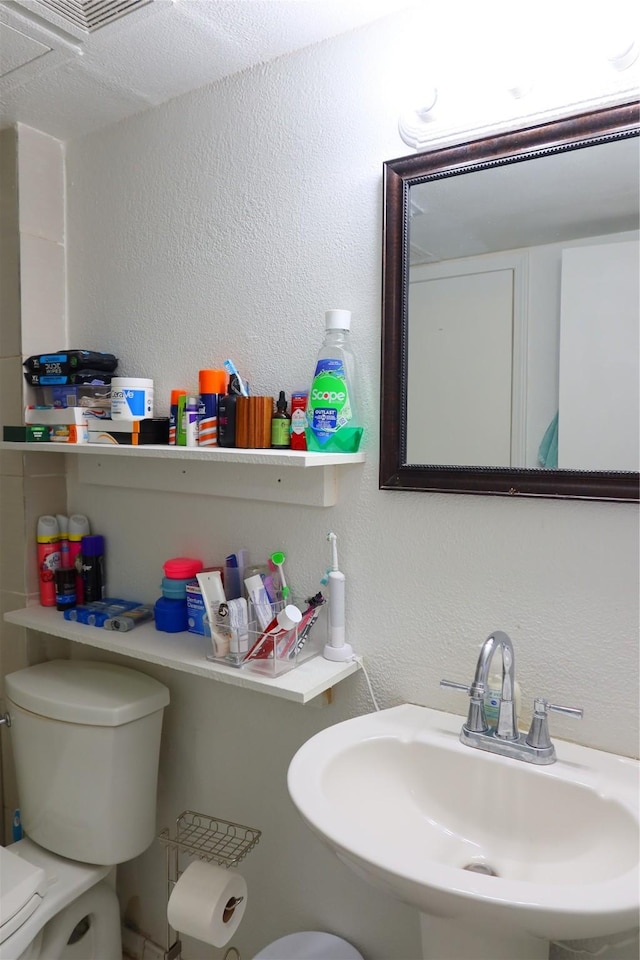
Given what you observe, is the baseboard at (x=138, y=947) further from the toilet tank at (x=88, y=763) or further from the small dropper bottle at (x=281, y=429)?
the small dropper bottle at (x=281, y=429)

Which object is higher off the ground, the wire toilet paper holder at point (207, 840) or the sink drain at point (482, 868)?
the sink drain at point (482, 868)

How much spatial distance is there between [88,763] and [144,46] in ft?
4.85

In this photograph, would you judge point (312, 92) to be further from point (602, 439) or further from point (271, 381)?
point (602, 439)

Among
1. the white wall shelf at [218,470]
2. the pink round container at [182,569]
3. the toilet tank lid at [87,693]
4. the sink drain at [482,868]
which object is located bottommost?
the sink drain at [482,868]

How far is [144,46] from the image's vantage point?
133 cm

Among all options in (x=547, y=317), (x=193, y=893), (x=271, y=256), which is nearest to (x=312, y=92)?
(x=271, y=256)

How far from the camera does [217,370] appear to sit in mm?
1451

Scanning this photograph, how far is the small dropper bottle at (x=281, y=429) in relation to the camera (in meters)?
1.32

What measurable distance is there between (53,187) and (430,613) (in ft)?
4.71

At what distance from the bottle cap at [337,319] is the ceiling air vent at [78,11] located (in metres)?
0.62

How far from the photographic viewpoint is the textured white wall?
112 cm

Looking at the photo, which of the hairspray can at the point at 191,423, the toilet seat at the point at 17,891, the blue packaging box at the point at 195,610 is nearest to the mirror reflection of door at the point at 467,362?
the hairspray can at the point at 191,423

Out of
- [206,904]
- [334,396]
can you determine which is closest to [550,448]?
[334,396]

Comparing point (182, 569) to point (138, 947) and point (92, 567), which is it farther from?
point (138, 947)
